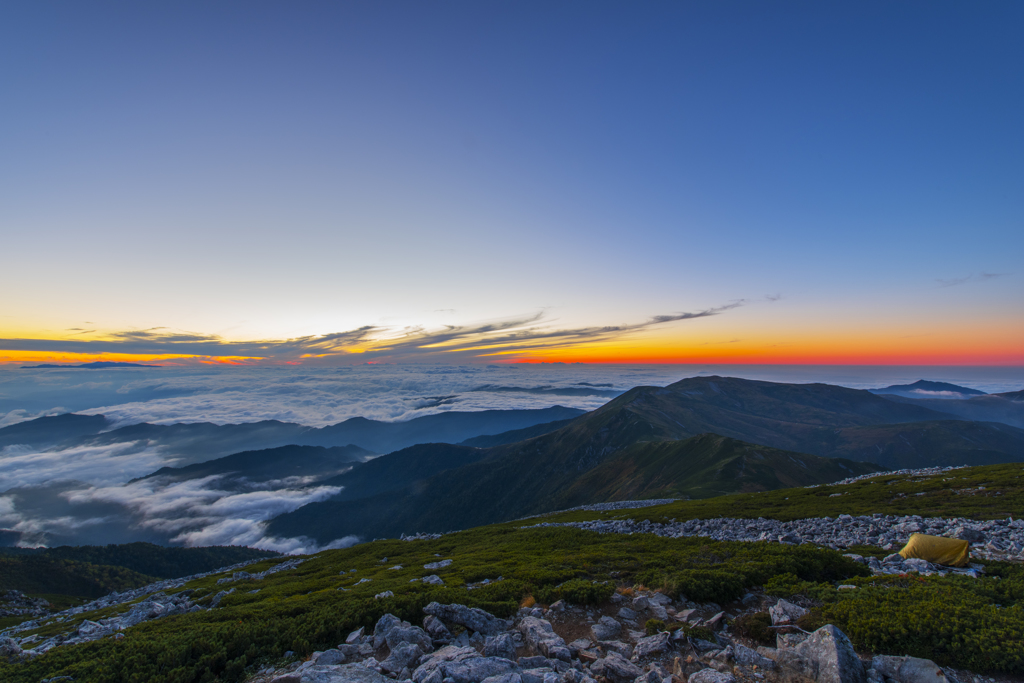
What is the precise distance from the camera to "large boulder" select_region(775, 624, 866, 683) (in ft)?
27.8

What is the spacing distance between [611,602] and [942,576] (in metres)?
12.1

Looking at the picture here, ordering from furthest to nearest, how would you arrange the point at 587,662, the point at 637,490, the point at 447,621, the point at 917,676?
the point at 637,490
the point at 447,621
the point at 587,662
the point at 917,676

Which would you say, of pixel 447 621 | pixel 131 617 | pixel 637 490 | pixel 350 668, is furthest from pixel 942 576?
pixel 637 490

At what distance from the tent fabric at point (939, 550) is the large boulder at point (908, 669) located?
1225 centimetres

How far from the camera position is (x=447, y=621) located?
13.1m

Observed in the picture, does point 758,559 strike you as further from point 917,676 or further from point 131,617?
point 131,617

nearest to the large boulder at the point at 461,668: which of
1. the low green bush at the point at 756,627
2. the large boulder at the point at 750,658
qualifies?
the large boulder at the point at 750,658

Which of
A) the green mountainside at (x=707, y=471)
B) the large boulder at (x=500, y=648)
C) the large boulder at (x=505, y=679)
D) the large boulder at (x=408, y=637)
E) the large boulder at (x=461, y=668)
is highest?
the large boulder at (x=505, y=679)

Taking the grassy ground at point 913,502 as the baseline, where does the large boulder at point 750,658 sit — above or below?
above

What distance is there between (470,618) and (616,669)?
5.47m

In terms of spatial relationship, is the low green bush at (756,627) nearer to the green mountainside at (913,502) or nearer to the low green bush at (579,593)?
the low green bush at (579,593)

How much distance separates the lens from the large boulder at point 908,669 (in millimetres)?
8281

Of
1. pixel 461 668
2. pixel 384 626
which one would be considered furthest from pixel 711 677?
pixel 384 626

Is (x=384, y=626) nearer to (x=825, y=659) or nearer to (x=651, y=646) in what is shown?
Answer: (x=651, y=646)
